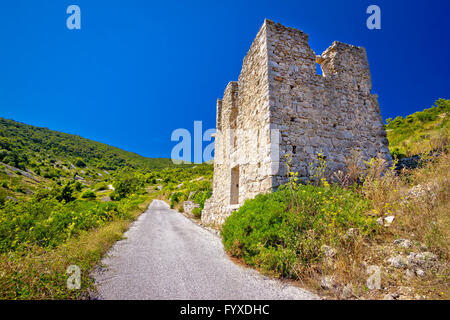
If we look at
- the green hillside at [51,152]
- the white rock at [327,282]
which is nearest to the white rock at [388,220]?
the white rock at [327,282]

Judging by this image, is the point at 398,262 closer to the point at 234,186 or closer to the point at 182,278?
the point at 182,278

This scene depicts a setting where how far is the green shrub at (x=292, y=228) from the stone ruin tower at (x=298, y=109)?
1230 millimetres

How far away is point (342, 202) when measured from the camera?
14.0 feet

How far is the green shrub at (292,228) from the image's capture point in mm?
3490

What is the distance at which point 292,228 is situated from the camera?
12.8 feet

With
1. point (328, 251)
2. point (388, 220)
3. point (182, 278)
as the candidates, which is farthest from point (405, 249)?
point (182, 278)

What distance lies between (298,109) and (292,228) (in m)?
4.15

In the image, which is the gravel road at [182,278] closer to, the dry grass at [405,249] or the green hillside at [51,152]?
the dry grass at [405,249]

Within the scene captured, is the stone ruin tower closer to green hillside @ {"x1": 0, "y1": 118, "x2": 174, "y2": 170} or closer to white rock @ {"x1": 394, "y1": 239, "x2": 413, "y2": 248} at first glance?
white rock @ {"x1": 394, "y1": 239, "x2": 413, "y2": 248}

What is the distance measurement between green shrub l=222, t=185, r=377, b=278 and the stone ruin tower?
4.04 ft

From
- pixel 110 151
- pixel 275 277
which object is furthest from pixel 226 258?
pixel 110 151
